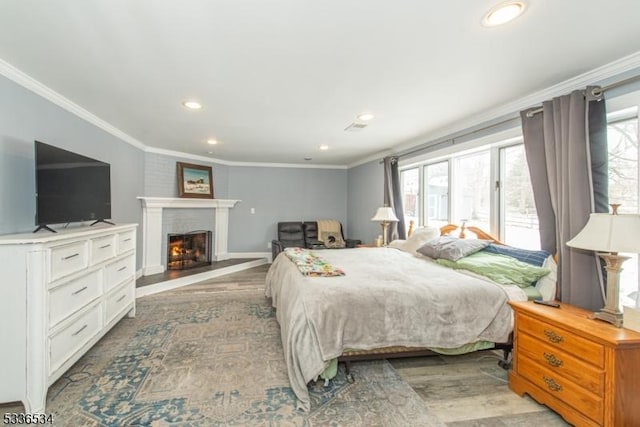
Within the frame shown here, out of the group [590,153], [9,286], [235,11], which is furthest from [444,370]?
[9,286]

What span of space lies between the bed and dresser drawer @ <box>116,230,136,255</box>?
1.85 metres

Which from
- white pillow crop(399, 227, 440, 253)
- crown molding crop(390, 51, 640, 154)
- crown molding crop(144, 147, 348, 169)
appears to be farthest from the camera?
crown molding crop(144, 147, 348, 169)

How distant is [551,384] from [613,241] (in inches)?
37.5

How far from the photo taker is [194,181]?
5.74 meters

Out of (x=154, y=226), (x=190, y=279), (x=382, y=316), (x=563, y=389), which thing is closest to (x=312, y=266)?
(x=382, y=316)

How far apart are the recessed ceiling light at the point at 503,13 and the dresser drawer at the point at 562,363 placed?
6.36 ft

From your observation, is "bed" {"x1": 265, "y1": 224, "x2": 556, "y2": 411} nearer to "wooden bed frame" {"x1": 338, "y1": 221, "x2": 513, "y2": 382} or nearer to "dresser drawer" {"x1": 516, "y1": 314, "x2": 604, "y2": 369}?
"wooden bed frame" {"x1": 338, "y1": 221, "x2": 513, "y2": 382}

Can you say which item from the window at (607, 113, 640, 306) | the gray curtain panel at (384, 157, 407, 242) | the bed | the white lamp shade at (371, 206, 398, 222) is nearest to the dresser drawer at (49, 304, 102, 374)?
the bed

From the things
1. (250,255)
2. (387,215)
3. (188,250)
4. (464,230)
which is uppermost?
(387,215)

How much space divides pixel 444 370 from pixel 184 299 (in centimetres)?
327

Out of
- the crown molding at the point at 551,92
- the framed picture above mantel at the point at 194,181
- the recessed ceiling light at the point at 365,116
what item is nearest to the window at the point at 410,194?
the crown molding at the point at 551,92

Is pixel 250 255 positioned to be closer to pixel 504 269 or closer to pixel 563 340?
pixel 504 269

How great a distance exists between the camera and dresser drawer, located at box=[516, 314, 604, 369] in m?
1.57

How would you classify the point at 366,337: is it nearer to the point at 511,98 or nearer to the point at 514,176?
the point at 514,176
